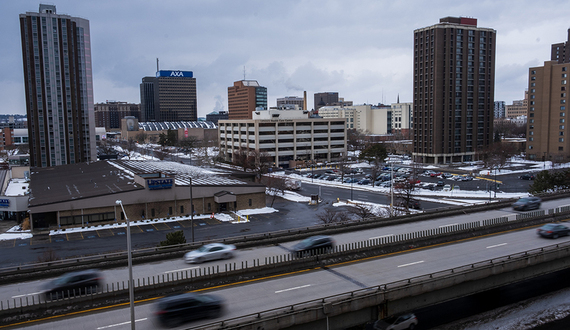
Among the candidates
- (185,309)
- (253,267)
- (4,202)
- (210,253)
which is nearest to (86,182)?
(4,202)

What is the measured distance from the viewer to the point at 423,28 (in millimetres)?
100438

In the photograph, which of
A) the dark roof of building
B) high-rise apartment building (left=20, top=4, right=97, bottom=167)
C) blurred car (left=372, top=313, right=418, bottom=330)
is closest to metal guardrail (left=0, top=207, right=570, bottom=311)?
blurred car (left=372, top=313, right=418, bottom=330)

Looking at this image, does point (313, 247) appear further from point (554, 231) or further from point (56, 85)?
point (56, 85)

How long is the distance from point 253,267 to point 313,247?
4512 mm

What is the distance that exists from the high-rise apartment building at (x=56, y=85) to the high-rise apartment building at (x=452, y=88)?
78563mm

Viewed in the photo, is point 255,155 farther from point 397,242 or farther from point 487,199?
point 397,242

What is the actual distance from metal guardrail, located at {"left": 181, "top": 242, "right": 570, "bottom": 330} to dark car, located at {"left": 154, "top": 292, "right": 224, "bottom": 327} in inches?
36.7

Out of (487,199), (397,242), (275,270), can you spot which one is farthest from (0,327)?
(487,199)

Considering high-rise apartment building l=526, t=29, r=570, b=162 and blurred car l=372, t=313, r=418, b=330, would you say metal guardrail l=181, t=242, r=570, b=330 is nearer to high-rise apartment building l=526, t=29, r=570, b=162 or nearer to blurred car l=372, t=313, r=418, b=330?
Result: blurred car l=372, t=313, r=418, b=330

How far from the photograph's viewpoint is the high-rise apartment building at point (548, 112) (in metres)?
95.4

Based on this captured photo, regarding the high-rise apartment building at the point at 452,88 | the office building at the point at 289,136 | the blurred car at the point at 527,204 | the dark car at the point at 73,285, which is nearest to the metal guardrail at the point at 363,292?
the dark car at the point at 73,285

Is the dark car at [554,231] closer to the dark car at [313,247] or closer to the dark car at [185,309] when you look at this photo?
the dark car at [313,247]

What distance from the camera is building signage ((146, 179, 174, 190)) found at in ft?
161

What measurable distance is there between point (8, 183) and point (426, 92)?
88.0 m
